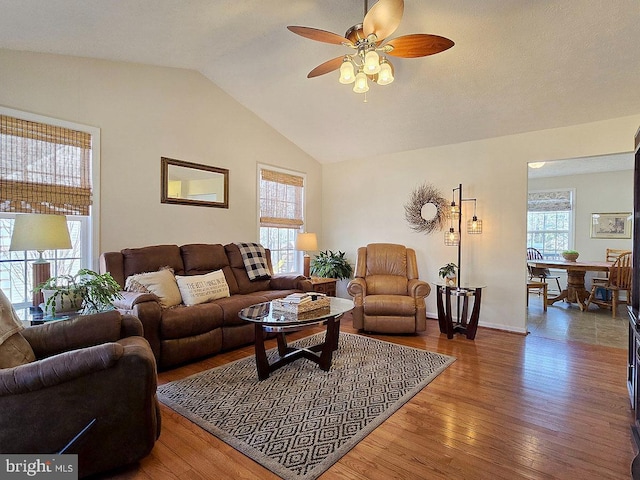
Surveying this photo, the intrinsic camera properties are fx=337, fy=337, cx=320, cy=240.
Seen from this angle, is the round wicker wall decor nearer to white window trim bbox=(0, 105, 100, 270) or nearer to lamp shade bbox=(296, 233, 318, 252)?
lamp shade bbox=(296, 233, 318, 252)

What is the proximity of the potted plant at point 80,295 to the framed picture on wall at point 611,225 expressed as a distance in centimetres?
805

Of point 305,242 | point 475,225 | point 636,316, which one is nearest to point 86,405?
point 636,316

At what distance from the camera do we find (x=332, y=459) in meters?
1.80

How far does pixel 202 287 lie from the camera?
355cm

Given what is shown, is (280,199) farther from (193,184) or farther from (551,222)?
(551,222)

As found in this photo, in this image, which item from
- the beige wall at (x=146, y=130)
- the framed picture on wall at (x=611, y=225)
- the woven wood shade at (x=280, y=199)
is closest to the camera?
the beige wall at (x=146, y=130)

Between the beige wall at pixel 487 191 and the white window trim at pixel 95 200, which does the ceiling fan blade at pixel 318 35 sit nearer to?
the white window trim at pixel 95 200

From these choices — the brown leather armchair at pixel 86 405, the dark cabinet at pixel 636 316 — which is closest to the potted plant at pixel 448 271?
the dark cabinet at pixel 636 316

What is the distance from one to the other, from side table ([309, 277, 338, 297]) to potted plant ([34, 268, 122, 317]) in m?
2.83

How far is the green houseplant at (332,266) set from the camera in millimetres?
5496

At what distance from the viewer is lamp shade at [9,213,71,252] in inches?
96.1

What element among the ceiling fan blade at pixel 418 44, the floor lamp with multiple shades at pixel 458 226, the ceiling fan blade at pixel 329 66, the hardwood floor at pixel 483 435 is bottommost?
the hardwood floor at pixel 483 435

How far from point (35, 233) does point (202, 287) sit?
148 cm

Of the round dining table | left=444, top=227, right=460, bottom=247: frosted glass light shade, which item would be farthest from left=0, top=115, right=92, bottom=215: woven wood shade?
the round dining table
